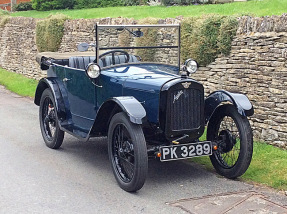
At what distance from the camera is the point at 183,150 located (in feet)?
18.6

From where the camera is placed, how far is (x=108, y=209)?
16.6ft

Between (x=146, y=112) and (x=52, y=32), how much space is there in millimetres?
9713

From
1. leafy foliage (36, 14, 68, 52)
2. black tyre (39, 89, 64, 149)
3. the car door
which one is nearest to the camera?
the car door

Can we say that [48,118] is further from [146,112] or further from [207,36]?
[207,36]

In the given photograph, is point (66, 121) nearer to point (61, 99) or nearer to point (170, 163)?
point (61, 99)

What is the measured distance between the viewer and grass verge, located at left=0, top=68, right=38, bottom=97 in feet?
45.5

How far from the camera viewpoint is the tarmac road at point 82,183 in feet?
17.0

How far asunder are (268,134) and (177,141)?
7.12ft

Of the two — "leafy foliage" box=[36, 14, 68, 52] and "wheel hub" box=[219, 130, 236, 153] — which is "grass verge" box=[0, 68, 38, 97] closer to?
"leafy foliage" box=[36, 14, 68, 52]

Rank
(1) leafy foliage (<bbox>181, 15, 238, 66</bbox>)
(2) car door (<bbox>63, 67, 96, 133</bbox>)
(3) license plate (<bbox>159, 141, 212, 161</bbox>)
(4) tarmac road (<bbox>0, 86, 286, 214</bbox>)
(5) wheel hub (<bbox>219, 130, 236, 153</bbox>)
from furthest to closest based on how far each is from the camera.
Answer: (1) leafy foliage (<bbox>181, 15, 238, 66</bbox>)
(2) car door (<bbox>63, 67, 96, 133</bbox>)
(5) wheel hub (<bbox>219, 130, 236, 153</bbox>)
(3) license plate (<bbox>159, 141, 212, 161</bbox>)
(4) tarmac road (<bbox>0, 86, 286, 214</bbox>)

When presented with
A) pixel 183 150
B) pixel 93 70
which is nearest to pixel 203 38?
pixel 93 70

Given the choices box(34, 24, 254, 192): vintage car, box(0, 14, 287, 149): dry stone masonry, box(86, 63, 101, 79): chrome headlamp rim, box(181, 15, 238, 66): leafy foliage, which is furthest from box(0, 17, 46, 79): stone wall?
box(86, 63, 101, 79): chrome headlamp rim

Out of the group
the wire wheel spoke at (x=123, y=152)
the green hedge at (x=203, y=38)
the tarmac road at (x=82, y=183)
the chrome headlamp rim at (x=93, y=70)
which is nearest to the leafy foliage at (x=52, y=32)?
the green hedge at (x=203, y=38)

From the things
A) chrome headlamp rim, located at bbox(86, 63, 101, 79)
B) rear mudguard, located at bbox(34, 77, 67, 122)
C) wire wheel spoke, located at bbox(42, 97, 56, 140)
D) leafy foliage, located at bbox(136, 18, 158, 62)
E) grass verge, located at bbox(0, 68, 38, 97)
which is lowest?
grass verge, located at bbox(0, 68, 38, 97)
